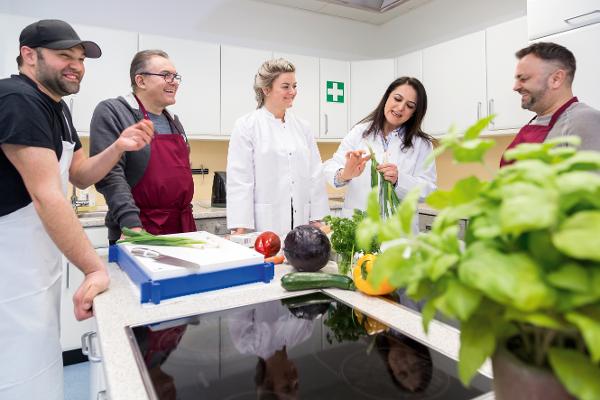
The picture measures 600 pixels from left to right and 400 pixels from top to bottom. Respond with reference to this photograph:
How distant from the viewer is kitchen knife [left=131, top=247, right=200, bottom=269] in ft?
3.20

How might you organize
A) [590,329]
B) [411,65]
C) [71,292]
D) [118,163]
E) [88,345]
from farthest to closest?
[411,65], [71,292], [118,163], [88,345], [590,329]

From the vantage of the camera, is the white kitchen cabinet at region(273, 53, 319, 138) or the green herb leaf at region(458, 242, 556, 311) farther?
the white kitchen cabinet at region(273, 53, 319, 138)

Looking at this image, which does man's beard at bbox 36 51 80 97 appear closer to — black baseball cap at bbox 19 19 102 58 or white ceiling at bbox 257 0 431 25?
black baseball cap at bbox 19 19 102 58

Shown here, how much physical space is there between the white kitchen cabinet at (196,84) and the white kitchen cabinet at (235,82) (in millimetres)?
44

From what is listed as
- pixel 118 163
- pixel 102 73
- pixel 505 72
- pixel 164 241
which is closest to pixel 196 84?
pixel 102 73

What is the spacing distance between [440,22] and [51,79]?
3180 millimetres

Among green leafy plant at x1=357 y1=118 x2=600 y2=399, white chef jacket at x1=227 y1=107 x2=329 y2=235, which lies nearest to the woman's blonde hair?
white chef jacket at x1=227 y1=107 x2=329 y2=235

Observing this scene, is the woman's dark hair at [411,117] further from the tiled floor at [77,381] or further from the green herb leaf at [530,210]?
the tiled floor at [77,381]

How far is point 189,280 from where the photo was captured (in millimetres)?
961

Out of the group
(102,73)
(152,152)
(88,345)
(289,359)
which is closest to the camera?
(289,359)

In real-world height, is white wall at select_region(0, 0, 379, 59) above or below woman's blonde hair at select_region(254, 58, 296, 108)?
above

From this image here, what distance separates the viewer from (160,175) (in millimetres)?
1673

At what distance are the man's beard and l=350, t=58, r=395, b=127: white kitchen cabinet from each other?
2.58 metres

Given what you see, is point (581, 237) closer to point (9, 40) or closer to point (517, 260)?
point (517, 260)
